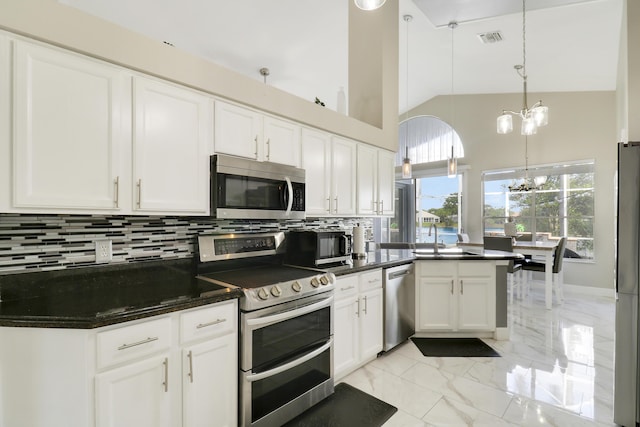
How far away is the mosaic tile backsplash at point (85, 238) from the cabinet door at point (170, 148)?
1.05 ft

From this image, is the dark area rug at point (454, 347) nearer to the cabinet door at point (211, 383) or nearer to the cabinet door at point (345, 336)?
the cabinet door at point (345, 336)

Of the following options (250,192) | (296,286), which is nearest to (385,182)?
(250,192)

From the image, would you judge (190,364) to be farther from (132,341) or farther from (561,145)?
(561,145)

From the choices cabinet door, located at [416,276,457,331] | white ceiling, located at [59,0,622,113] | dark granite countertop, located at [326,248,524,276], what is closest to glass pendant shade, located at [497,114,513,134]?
white ceiling, located at [59,0,622,113]

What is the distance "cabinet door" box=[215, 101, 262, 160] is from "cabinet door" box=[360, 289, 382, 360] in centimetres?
155

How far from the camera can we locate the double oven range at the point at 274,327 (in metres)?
1.79

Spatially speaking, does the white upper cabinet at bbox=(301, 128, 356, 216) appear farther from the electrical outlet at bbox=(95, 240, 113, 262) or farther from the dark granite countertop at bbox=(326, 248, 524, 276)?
the electrical outlet at bbox=(95, 240, 113, 262)

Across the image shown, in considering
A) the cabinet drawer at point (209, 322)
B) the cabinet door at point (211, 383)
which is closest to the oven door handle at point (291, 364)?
the cabinet door at point (211, 383)

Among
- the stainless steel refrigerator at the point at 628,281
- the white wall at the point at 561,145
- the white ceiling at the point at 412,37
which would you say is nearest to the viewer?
the stainless steel refrigerator at the point at 628,281

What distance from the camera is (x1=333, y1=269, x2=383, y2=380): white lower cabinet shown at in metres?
2.45

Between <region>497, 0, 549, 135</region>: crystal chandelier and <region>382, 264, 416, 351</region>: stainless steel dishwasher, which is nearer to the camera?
<region>382, 264, 416, 351</region>: stainless steel dishwasher

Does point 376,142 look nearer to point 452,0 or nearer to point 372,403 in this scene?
point 452,0

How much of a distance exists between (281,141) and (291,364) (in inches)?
64.9

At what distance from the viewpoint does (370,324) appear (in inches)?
108
